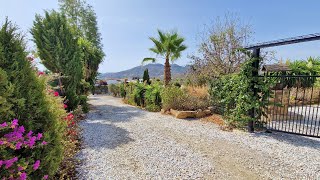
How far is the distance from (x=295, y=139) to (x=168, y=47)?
9.29 meters

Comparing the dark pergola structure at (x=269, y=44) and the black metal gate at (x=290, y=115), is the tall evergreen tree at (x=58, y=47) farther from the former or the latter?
the black metal gate at (x=290, y=115)

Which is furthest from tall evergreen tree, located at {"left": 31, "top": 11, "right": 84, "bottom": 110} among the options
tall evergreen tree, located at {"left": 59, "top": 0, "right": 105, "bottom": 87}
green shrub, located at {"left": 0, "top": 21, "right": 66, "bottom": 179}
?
tall evergreen tree, located at {"left": 59, "top": 0, "right": 105, "bottom": 87}

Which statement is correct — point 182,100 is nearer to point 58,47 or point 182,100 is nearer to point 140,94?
point 140,94

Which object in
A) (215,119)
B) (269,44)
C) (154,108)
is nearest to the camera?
(269,44)

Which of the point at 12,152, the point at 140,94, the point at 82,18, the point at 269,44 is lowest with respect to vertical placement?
the point at 140,94

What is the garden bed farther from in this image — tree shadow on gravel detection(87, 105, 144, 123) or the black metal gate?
the black metal gate

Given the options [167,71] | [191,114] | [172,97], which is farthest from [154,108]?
[167,71]

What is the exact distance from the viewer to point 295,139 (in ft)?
16.5

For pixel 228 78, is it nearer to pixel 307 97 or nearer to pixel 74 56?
pixel 74 56

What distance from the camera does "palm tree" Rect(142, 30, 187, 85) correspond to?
13016mm

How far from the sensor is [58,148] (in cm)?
250

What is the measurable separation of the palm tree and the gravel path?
25.2 feet

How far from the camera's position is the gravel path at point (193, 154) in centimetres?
324

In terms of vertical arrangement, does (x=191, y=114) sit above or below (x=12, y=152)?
below
